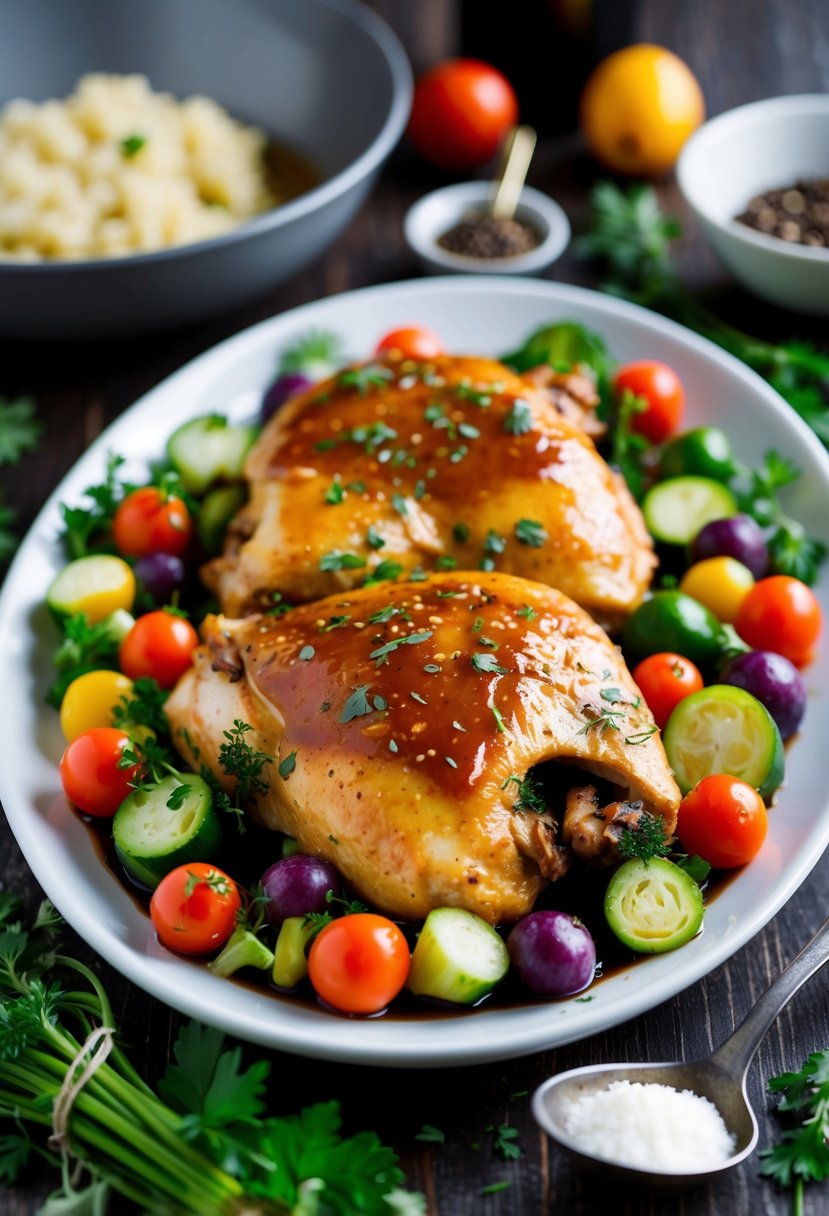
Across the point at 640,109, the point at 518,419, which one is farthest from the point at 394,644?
the point at 640,109

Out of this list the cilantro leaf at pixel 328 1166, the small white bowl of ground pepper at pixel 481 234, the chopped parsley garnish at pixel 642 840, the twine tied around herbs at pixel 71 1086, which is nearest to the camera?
the cilantro leaf at pixel 328 1166

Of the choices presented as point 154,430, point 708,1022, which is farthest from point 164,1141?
point 154,430

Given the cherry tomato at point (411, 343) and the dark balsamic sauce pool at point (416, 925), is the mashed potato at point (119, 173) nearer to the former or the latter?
the cherry tomato at point (411, 343)

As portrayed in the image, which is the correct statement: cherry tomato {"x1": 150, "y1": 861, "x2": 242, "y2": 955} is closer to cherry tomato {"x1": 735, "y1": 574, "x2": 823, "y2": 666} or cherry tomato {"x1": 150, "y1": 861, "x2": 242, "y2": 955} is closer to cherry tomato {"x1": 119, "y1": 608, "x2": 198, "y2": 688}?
cherry tomato {"x1": 119, "y1": 608, "x2": 198, "y2": 688}

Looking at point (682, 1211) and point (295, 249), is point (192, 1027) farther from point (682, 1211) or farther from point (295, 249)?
point (295, 249)

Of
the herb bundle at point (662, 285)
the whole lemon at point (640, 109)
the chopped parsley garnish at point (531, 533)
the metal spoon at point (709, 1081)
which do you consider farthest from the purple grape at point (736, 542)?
the whole lemon at point (640, 109)

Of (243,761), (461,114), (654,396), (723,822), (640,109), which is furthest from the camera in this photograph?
(461,114)

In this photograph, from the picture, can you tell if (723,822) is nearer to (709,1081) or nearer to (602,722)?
(602,722)
